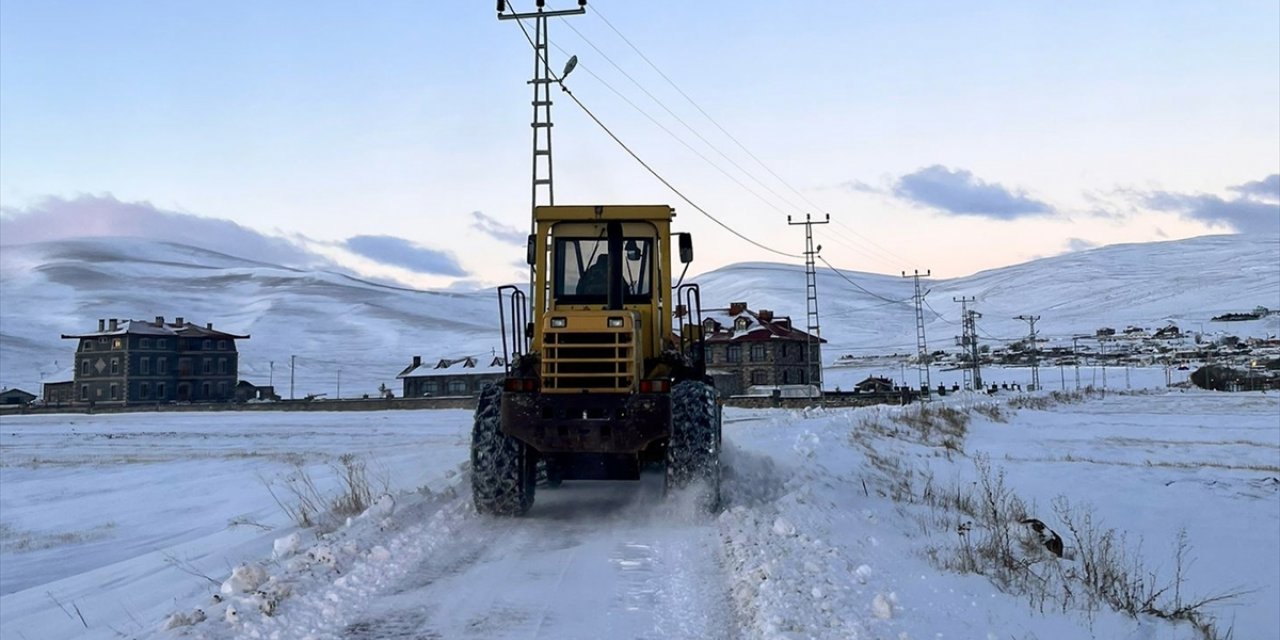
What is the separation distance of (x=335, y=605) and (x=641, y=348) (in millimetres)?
4895

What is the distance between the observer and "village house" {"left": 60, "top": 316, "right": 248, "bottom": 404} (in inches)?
3588

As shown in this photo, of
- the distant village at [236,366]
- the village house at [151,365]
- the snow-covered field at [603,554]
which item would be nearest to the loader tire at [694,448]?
the snow-covered field at [603,554]

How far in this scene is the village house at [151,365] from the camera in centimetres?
9112

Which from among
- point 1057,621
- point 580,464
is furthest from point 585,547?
point 1057,621

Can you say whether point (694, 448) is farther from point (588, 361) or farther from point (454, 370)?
point (454, 370)

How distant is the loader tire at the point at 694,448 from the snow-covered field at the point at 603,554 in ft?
1.07

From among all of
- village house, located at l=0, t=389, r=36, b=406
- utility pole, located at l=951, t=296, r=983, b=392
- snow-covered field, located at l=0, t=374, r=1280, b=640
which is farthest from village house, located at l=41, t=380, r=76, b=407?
utility pole, located at l=951, t=296, r=983, b=392

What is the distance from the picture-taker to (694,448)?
33.5ft

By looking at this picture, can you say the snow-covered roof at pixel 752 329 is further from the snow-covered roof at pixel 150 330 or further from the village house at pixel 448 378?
the snow-covered roof at pixel 150 330

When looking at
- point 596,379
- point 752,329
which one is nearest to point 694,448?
point 596,379

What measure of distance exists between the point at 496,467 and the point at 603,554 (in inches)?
85.8

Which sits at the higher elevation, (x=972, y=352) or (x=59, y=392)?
(x=972, y=352)

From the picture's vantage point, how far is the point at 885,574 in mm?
7848

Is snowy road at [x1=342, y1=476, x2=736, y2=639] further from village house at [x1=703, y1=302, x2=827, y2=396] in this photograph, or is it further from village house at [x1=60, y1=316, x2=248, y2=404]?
village house at [x1=60, y1=316, x2=248, y2=404]
